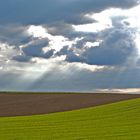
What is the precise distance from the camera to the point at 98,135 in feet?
72.6

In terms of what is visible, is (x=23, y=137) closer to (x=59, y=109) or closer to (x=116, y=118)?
(x=116, y=118)

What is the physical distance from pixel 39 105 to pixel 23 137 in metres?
26.2

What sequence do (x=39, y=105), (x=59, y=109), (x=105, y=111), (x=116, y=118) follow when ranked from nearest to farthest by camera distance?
(x=116, y=118) < (x=105, y=111) < (x=59, y=109) < (x=39, y=105)

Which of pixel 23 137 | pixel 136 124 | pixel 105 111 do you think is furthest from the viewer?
pixel 105 111

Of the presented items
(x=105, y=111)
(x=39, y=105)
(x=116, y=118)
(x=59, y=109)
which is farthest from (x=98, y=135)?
(x=39, y=105)

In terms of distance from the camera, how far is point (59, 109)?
144 ft

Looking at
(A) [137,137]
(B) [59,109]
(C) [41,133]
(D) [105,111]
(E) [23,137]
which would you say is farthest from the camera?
(B) [59,109]

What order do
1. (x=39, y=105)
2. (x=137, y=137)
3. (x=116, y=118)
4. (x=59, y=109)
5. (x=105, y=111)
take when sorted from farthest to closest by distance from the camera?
1. (x=39, y=105)
2. (x=59, y=109)
3. (x=105, y=111)
4. (x=116, y=118)
5. (x=137, y=137)

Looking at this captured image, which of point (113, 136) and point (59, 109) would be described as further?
point (59, 109)

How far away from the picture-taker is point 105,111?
37.8 metres

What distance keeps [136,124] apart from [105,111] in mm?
10456

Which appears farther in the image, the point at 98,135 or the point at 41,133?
the point at 41,133

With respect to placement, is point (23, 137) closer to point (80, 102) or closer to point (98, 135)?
Answer: point (98, 135)

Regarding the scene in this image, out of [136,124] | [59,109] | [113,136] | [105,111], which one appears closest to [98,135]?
[113,136]
